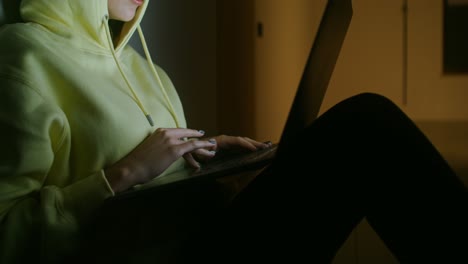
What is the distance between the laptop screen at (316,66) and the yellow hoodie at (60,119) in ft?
0.84

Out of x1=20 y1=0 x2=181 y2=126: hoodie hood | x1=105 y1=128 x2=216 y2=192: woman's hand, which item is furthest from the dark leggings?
x1=20 y1=0 x2=181 y2=126: hoodie hood

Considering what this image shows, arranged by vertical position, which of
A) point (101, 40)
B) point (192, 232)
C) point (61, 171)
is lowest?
point (192, 232)

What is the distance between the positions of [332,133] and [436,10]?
104 cm

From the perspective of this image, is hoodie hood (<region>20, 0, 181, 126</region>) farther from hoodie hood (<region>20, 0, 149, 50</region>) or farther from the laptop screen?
the laptop screen

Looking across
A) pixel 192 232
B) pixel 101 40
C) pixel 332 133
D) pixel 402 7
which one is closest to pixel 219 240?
pixel 192 232

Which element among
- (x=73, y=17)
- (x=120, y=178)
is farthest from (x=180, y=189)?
(x=73, y=17)

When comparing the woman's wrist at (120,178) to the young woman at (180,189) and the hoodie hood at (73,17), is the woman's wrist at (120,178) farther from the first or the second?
the hoodie hood at (73,17)

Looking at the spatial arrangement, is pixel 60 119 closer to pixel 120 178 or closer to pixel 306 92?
pixel 120 178

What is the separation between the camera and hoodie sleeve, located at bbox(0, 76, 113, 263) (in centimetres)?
60

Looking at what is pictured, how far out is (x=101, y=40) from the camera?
0.83 meters

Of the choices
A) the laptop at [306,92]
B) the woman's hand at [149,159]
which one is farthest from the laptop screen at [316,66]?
the woman's hand at [149,159]

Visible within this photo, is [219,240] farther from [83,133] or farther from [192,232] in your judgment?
[83,133]

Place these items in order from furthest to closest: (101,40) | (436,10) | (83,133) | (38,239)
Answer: (436,10)
(101,40)
(83,133)
(38,239)

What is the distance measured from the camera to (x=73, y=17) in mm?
778
